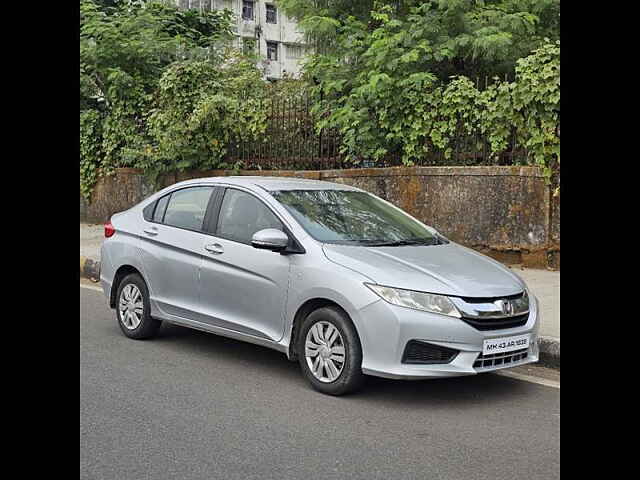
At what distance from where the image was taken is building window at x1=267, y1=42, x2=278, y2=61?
190ft

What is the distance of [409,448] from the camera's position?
4.84 metres

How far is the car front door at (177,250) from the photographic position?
7.01 metres

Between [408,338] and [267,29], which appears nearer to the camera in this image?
[408,338]

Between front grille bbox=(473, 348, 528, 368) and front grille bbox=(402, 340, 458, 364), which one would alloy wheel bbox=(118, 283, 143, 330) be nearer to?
front grille bbox=(402, 340, 458, 364)

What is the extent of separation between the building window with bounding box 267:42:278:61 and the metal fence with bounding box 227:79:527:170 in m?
44.9

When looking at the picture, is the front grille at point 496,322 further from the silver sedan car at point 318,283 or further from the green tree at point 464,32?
the green tree at point 464,32

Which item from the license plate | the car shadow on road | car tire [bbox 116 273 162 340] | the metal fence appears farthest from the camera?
the metal fence

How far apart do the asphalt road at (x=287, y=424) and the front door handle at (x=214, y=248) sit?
35.9 inches

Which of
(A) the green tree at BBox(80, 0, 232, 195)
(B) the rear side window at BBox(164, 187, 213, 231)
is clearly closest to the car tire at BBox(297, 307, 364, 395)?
(B) the rear side window at BBox(164, 187, 213, 231)

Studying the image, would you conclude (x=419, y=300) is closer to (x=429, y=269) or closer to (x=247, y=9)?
(x=429, y=269)

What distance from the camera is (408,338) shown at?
555cm

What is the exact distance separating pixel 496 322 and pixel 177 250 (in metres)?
2.83

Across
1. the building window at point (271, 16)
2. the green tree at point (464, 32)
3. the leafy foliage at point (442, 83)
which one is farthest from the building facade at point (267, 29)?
the leafy foliage at point (442, 83)

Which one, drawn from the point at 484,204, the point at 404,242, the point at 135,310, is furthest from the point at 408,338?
the point at 484,204
